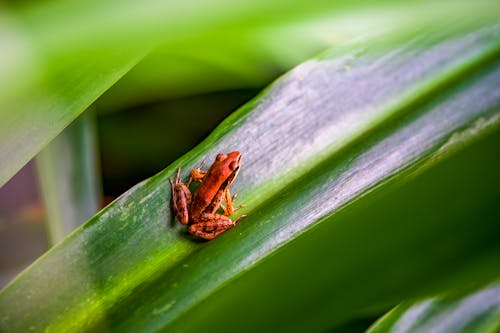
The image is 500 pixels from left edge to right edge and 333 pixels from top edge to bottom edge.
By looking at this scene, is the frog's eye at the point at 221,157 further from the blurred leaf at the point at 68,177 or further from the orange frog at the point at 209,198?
the blurred leaf at the point at 68,177

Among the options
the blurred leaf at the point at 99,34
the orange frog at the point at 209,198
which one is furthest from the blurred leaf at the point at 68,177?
the blurred leaf at the point at 99,34

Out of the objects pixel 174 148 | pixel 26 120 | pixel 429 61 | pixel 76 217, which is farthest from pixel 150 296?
pixel 174 148

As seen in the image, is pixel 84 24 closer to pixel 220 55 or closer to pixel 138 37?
pixel 138 37

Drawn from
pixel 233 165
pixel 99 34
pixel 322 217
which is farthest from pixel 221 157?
pixel 99 34

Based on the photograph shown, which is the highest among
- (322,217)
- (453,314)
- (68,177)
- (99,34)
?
(68,177)

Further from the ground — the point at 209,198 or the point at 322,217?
the point at 209,198

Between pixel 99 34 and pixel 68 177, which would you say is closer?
pixel 99 34

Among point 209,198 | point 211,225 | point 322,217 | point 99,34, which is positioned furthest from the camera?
point 209,198

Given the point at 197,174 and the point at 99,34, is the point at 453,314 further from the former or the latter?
the point at 99,34
